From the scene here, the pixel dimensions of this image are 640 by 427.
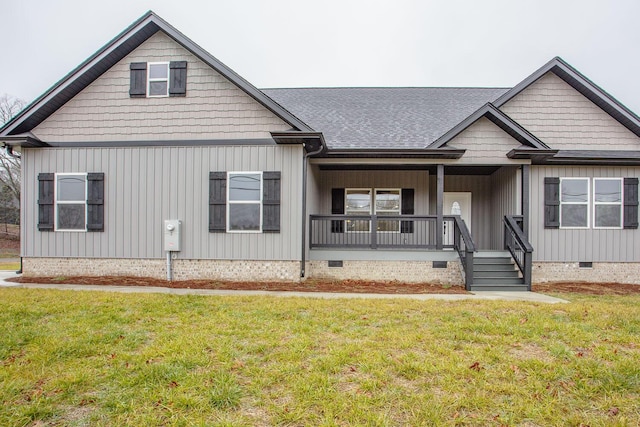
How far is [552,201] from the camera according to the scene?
421 inches

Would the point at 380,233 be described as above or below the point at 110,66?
below

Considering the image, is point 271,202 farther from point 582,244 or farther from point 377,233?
point 582,244

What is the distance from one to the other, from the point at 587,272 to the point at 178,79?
12.0 m

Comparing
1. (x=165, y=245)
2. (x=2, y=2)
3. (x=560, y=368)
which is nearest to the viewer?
(x=560, y=368)

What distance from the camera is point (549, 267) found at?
10.6 meters

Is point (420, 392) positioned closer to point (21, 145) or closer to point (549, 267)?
point (549, 267)

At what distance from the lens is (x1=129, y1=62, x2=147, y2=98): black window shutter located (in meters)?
10.0

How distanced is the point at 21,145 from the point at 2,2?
63.7ft

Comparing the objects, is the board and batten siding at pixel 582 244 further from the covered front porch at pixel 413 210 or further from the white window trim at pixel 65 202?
the white window trim at pixel 65 202

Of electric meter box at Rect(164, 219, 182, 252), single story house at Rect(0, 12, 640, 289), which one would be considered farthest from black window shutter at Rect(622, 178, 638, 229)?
electric meter box at Rect(164, 219, 182, 252)

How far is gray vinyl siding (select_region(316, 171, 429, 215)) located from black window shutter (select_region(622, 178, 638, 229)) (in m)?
5.27

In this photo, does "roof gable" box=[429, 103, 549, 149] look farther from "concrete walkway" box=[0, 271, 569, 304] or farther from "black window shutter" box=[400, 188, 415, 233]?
"concrete walkway" box=[0, 271, 569, 304]

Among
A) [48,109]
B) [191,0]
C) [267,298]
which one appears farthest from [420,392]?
[191,0]

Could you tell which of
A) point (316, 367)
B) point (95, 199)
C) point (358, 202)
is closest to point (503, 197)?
point (358, 202)
